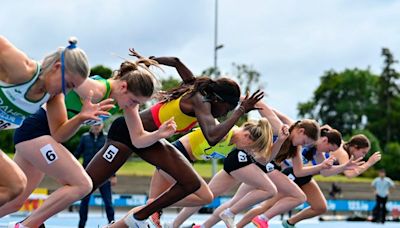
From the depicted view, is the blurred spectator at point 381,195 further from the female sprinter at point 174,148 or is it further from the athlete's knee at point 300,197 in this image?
the female sprinter at point 174,148

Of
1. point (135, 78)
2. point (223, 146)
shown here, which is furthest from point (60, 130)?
point (223, 146)

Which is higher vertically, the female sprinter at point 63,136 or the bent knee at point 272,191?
the female sprinter at point 63,136

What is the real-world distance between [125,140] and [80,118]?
5.92 feet

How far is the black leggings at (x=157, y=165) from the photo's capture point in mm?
8586

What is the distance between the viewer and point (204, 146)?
1012 centimetres

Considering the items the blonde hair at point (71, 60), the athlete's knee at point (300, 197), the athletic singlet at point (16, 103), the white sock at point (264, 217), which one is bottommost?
the white sock at point (264, 217)

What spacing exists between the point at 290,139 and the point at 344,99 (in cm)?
10736

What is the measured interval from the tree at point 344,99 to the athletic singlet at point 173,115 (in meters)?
104

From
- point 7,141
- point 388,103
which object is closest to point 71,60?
point 7,141

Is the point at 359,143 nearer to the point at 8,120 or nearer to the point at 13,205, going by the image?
the point at 13,205

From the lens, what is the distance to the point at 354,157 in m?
12.8

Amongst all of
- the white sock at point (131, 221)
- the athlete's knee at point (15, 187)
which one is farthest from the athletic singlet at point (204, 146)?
the athlete's knee at point (15, 187)

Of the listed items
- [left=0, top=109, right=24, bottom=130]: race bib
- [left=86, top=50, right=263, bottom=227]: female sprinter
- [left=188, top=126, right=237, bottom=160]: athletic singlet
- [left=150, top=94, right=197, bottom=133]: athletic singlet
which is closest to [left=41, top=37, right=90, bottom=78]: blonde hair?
[left=0, top=109, right=24, bottom=130]: race bib

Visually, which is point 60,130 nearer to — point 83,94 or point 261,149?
point 83,94
